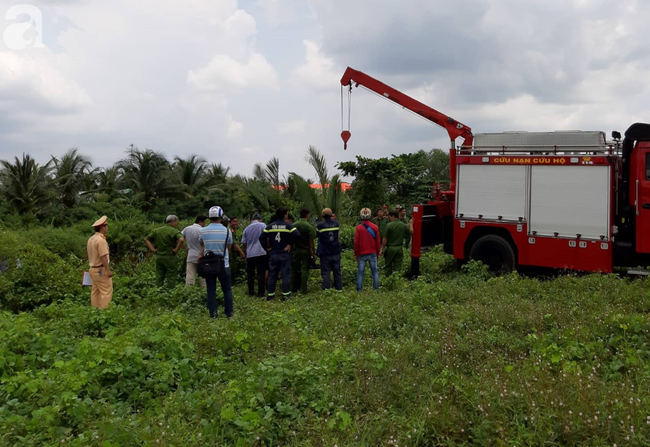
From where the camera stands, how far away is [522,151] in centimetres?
1155

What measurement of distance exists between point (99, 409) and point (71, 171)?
22.8 metres

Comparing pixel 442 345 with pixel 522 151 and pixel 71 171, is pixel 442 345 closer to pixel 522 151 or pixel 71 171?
pixel 522 151

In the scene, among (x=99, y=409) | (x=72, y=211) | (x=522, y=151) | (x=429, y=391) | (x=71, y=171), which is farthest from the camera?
(x=71, y=171)

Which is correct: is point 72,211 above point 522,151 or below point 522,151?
below

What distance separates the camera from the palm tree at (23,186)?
2041cm

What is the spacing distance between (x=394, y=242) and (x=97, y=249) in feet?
19.6

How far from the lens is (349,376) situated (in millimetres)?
5195

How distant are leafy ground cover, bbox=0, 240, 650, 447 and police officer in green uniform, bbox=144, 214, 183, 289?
10.1ft

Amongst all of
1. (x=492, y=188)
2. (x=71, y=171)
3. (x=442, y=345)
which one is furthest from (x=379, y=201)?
(x=442, y=345)

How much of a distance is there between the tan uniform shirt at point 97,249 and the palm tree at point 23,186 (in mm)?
12939

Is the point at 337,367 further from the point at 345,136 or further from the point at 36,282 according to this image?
the point at 345,136

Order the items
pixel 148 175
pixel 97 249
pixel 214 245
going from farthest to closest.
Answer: pixel 148 175, pixel 214 245, pixel 97 249

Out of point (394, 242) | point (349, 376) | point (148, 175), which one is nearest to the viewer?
point (349, 376)

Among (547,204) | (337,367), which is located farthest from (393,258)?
(337,367)
